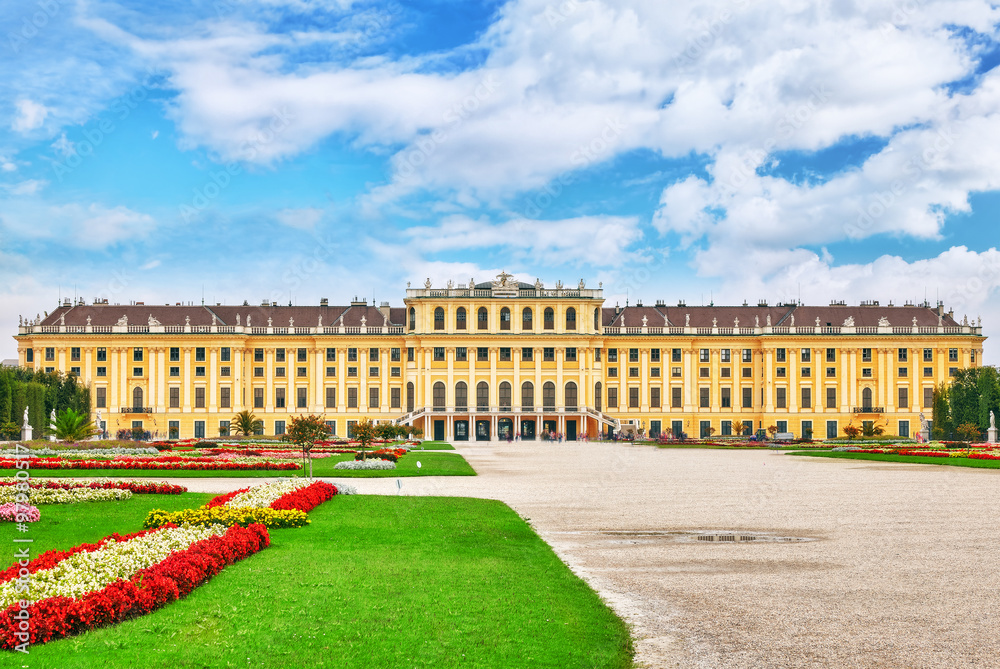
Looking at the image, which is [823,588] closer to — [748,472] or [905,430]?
[748,472]

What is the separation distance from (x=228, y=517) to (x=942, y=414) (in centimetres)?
7252

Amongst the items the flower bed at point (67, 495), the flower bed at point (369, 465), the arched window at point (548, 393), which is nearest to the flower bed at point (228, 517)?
the flower bed at point (67, 495)

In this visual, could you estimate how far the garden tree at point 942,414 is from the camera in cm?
7441

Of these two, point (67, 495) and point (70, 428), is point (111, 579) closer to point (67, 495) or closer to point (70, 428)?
point (67, 495)

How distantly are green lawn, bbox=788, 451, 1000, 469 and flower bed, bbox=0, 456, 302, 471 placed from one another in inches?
1051

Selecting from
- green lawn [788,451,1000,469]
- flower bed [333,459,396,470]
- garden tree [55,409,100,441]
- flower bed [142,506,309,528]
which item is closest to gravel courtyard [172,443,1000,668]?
flower bed [142,506,309,528]

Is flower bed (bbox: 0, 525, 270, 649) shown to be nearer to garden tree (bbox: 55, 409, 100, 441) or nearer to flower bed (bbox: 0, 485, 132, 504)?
flower bed (bbox: 0, 485, 132, 504)

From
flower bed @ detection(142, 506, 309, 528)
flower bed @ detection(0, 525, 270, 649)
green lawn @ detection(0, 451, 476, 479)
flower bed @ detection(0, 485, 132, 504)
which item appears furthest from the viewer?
green lawn @ detection(0, 451, 476, 479)

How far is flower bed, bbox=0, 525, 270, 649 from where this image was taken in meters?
9.19

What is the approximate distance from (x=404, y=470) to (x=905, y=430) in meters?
74.5

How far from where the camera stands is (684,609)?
37.9ft

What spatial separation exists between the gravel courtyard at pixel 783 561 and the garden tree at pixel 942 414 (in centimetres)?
4732

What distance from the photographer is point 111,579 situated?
35.1ft

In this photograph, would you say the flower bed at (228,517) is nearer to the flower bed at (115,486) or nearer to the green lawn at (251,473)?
the flower bed at (115,486)
